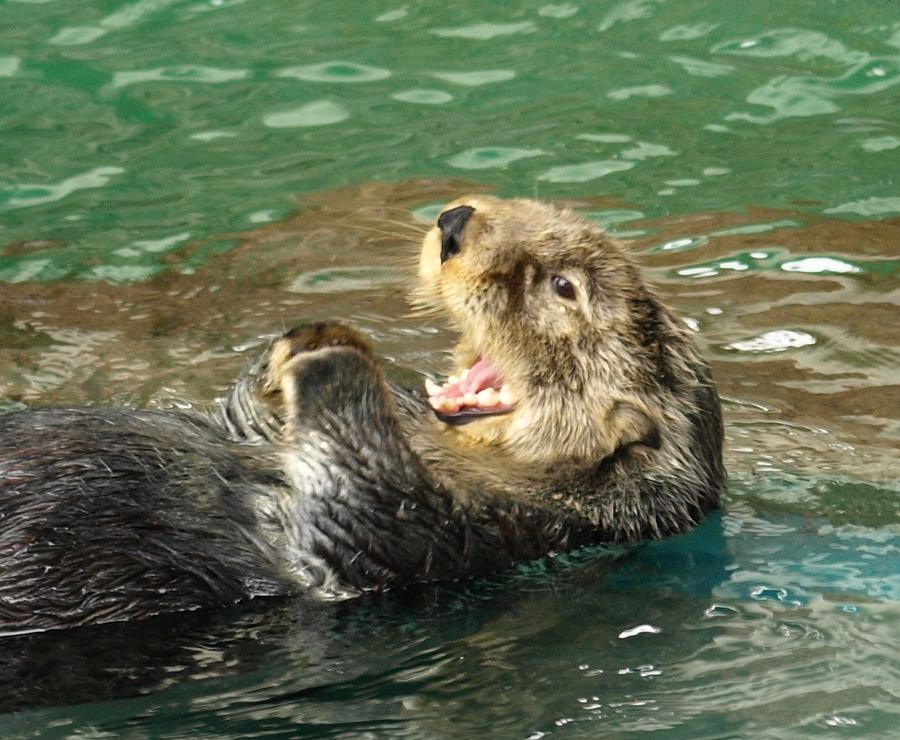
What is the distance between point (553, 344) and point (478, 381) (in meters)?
0.27

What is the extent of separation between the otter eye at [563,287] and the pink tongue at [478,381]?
0.99ft

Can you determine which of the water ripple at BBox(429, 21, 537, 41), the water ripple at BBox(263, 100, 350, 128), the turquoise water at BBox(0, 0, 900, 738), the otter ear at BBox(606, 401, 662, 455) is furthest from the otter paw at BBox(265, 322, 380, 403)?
the water ripple at BBox(429, 21, 537, 41)

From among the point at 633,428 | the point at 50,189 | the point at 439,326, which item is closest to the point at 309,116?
the point at 50,189

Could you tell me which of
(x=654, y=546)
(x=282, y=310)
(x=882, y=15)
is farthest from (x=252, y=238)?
(x=882, y=15)

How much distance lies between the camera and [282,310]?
22.4 ft

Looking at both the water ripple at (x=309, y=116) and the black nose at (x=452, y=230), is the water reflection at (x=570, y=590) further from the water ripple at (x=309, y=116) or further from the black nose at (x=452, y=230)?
the water ripple at (x=309, y=116)

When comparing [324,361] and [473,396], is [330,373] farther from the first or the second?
[473,396]

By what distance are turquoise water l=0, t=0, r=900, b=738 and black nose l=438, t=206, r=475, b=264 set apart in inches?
33.5

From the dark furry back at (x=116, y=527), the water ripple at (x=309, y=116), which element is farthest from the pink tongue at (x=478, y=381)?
the water ripple at (x=309, y=116)

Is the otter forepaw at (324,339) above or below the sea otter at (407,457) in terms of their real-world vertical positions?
above

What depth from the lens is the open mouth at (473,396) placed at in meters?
4.64

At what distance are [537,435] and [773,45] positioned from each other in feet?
17.4

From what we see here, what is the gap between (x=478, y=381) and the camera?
4.72 metres

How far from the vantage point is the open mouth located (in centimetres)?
464
